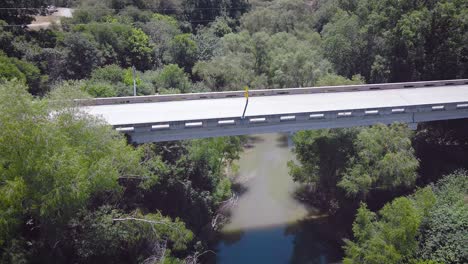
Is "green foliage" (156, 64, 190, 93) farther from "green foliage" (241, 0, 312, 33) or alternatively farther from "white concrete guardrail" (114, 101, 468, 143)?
"green foliage" (241, 0, 312, 33)

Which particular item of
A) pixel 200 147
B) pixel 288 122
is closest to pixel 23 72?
pixel 200 147

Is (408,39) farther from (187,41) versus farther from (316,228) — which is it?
(187,41)

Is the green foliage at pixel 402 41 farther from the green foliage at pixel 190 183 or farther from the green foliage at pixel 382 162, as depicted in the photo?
the green foliage at pixel 190 183

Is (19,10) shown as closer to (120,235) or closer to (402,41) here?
(120,235)

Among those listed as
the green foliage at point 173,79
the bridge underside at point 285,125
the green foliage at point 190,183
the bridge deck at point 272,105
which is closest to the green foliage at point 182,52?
the green foliage at point 173,79

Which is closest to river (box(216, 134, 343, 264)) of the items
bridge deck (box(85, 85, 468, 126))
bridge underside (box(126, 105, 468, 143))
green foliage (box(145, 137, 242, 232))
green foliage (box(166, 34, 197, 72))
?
green foliage (box(145, 137, 242, 232))

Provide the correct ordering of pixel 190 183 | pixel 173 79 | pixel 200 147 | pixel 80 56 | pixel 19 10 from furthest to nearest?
pixel 80 56 → pixel 19 10 → pixel 173 79 → pixel 200 147 → pixel 190 183

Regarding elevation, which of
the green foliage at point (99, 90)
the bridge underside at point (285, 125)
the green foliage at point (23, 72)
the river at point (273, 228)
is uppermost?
the green foliage at point (23, 72)
